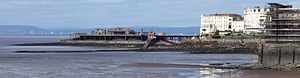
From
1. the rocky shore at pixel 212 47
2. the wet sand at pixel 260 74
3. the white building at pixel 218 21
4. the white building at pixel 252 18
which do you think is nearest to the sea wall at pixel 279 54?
the wet sand at pixel 260 74

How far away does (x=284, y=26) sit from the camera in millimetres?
60938

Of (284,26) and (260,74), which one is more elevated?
(284,26)

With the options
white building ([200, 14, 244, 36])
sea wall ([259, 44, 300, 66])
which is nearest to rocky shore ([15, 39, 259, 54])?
white building ([200, 14, 244, 36])

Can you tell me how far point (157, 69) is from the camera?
5975 cm

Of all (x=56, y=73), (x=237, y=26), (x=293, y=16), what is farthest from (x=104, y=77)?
(x=237, y=26)

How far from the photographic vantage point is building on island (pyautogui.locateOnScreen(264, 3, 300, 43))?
199ft

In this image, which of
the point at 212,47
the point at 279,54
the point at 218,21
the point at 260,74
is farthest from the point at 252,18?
the point at 260,74

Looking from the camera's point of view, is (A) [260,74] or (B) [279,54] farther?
(B) [279,54]

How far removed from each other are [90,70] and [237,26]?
323 ft

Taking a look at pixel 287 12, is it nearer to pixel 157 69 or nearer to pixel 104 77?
pixel 157 69

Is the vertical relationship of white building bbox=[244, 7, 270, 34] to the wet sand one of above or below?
above

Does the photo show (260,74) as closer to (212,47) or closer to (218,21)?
(212,47)

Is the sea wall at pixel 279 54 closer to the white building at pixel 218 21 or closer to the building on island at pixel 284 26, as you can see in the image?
the building on island at pixel 284 26

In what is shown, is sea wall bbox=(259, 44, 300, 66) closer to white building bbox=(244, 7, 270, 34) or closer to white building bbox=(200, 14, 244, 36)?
white building bbox=(244, 7, 270, 34)
